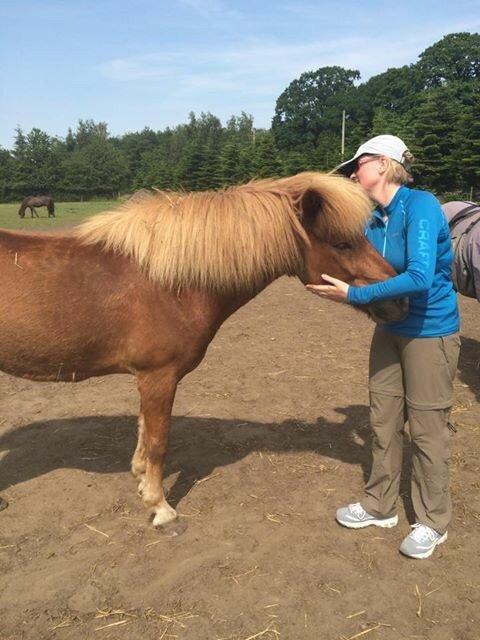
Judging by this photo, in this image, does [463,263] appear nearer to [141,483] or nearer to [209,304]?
[209,304]

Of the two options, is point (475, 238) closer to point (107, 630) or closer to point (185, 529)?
point (185, 529)

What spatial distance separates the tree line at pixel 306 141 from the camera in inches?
915

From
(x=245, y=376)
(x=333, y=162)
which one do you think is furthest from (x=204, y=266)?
(x=333, y=162)

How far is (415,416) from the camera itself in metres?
2.79

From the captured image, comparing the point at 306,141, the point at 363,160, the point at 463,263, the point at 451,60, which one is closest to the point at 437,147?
the point at 463,263

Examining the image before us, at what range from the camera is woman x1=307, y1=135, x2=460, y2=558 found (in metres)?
2.51

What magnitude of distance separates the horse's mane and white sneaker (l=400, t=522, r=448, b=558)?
1672 mm

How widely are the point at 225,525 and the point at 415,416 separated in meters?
1.36

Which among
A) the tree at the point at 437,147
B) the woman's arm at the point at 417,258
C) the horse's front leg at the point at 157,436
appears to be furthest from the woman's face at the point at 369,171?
the tree at the point at 437,147

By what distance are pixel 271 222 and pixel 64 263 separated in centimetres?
123

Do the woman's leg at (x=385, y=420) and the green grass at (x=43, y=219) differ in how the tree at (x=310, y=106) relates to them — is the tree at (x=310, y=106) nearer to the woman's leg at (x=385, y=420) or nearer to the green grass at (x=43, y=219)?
the green grass at (x=43, y=219)

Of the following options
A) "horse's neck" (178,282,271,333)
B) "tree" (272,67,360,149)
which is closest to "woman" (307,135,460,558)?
"horse's neck" (178,282,271,333)

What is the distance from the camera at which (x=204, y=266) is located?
2.84 m

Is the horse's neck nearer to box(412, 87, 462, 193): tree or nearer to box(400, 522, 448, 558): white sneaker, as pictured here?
box(400, 522, 448, 558): white sneaker
